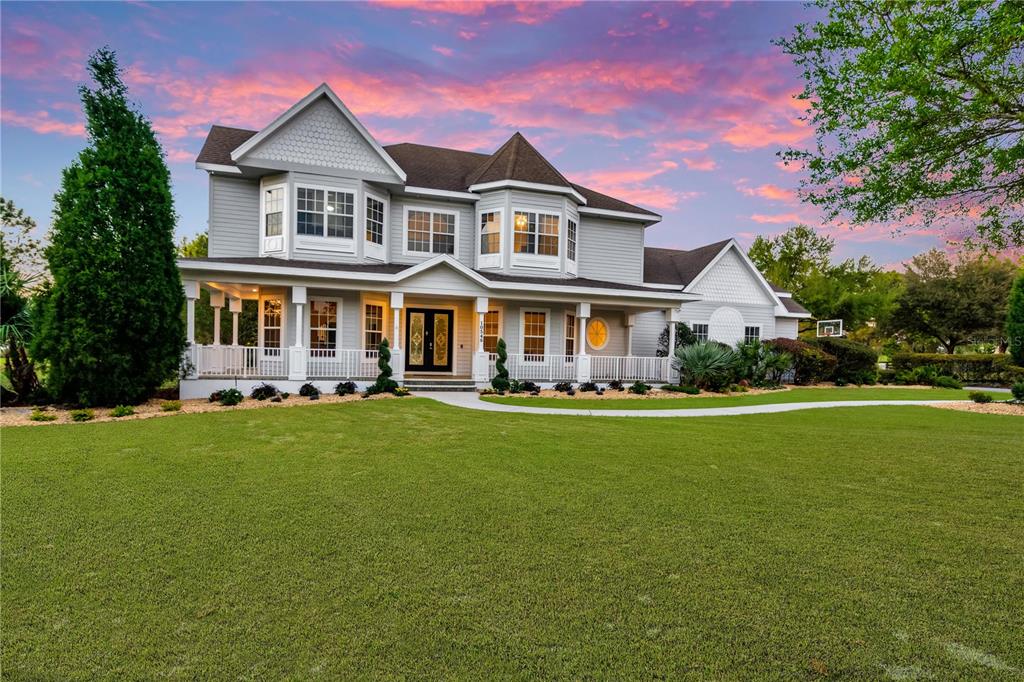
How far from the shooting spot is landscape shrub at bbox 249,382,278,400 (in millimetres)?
12867

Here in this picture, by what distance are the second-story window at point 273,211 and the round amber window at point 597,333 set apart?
38.9ft

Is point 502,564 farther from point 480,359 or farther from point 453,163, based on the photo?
point 453,163

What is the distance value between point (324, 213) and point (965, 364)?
32.7m

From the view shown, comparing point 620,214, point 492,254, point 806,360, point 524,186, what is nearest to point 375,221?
point 492,254

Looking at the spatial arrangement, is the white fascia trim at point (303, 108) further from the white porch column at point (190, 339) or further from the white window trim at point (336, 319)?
the white window trim at point (336, 319)

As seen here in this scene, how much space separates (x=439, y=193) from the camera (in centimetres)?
1750

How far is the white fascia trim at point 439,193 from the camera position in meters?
17.2

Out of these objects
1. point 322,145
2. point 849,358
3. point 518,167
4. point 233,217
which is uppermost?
point 518,167

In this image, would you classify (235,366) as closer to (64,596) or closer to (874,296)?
(64,596)

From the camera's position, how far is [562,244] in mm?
18344

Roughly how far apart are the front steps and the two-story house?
0.84ft

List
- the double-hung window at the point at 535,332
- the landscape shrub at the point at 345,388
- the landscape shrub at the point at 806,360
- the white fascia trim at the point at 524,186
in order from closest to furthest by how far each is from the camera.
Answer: the landscape shrub at the point at 345,388
the white fascia trim at the point at 524,186
the double-hung window at the point at 535,332
the landscape shrub at the point at 806,360

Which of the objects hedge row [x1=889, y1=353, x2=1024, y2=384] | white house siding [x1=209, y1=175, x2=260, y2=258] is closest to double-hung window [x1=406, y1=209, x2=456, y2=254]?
white house siding [x1=209, y1=175, x2=260, y2=258]

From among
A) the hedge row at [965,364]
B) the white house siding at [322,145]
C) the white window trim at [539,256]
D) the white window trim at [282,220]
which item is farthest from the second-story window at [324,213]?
the hedge row at [965,364]
